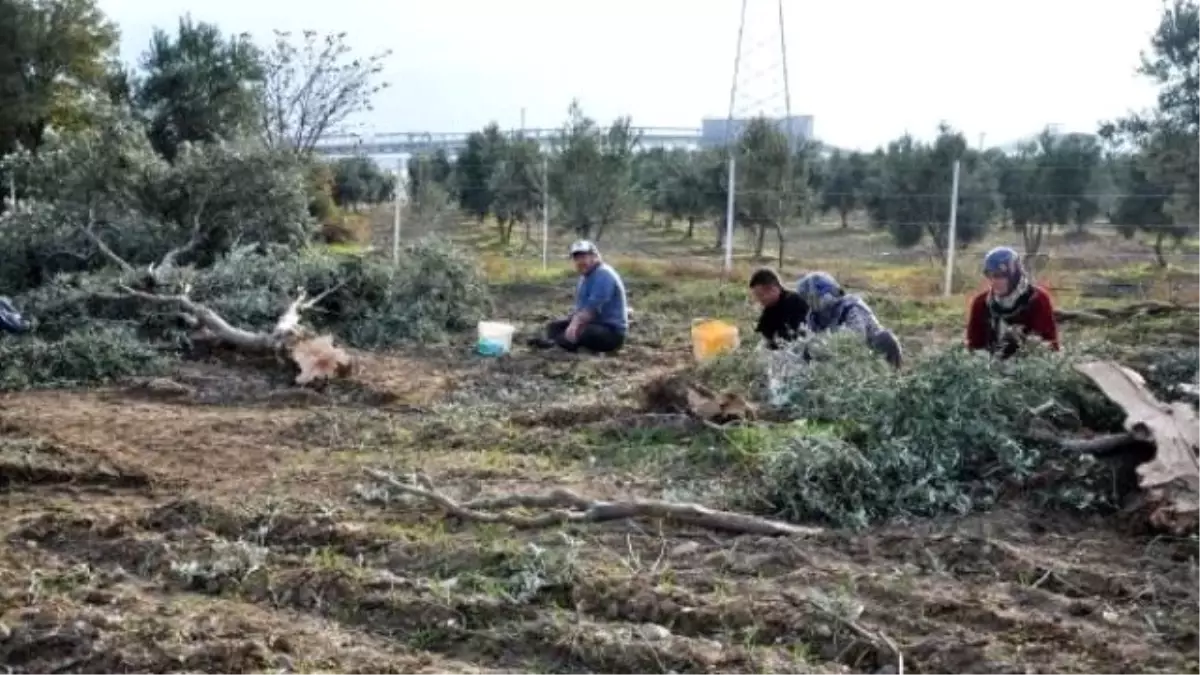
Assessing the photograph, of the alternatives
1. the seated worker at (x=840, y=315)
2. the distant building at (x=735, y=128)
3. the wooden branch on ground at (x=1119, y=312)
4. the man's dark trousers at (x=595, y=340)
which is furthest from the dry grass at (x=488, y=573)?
the distant building at (x=735, y=128)

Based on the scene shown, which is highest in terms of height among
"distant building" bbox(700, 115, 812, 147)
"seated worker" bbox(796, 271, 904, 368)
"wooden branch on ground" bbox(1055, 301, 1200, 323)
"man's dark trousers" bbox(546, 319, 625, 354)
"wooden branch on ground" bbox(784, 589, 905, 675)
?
"distant building" bbox(700, 115, 812, 147)

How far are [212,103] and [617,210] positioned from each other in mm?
7636

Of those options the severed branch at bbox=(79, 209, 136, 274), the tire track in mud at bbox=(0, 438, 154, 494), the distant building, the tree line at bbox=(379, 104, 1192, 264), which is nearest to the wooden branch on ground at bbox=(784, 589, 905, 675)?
the tire track in mud at bbox=(0, 438, 154, 494)

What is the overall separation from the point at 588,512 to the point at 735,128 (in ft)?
61.7

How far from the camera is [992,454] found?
5227mm

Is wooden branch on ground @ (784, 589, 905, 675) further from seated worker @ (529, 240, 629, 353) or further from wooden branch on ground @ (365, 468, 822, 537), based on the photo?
seated worker @ (529, 240, 629, 353)

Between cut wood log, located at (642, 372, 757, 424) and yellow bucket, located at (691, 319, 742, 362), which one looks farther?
yellow bucket, located at (691, 319, 742, 362)

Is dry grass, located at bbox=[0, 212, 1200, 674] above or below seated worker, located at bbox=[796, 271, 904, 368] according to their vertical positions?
below

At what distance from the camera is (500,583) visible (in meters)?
4.03

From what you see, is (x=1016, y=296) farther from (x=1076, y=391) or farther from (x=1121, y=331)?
(x=1121, y=331)

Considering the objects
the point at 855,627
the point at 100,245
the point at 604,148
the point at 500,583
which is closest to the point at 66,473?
the point at 500,583

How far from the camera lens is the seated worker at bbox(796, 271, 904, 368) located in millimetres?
7152

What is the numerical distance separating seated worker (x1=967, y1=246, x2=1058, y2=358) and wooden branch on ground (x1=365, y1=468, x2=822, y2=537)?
2592mm

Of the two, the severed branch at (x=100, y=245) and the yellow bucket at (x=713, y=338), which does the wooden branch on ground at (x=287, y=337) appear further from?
the yellow bucket at (x=713, y=338)
